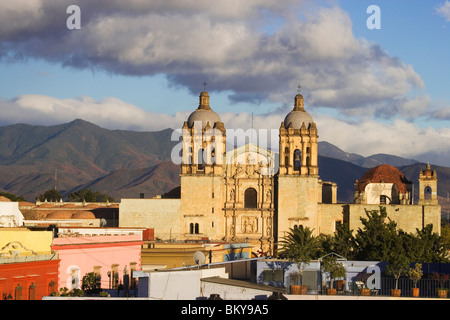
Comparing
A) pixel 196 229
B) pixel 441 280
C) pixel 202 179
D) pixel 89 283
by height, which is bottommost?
pixel 89 283

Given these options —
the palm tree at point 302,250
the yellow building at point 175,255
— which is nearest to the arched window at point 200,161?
the yellow building at point 175,255

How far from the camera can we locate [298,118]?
82.6 m

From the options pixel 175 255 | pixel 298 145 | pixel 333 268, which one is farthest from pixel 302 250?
pixel 298 145

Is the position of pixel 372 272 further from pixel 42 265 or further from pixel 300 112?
pixel 300 112

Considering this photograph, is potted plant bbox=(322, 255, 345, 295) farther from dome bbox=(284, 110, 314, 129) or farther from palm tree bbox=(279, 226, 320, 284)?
dome bbox=(284, 110, 314, 129)

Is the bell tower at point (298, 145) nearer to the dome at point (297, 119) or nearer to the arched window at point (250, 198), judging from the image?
the dome at point (297, 119)

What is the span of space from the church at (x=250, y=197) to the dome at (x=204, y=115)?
111 mm

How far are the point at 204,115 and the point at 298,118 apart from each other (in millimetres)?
8766

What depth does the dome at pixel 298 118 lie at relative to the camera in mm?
82250

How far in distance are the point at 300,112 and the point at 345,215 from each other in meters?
10.8

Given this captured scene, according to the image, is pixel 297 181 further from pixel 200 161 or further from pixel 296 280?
pixel 296 280

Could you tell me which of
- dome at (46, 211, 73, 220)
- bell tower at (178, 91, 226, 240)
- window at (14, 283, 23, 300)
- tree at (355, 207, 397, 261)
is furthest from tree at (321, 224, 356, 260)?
dome at (46, 211, 73, 220)

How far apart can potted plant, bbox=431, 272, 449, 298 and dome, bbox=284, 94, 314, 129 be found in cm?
4056
